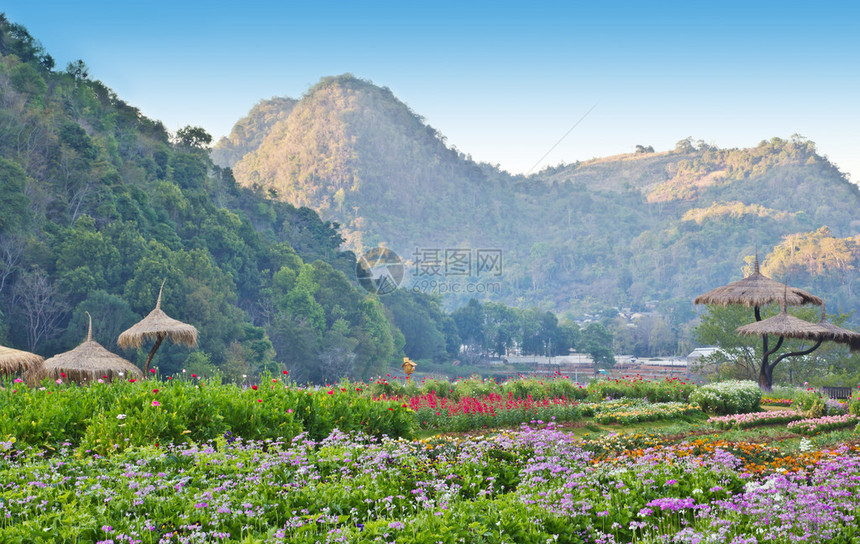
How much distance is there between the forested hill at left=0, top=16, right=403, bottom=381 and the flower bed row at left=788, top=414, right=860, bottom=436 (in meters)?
28.5

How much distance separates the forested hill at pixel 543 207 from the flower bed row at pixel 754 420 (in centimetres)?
13349

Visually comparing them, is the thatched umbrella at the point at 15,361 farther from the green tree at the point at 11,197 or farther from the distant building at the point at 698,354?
the distant building at the point at 698,354

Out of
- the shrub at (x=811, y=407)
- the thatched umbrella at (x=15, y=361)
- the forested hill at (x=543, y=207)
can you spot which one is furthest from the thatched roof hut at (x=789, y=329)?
the forested hill at (x=543, y=207)

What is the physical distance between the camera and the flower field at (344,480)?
452 cm

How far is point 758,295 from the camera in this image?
17.8 metres

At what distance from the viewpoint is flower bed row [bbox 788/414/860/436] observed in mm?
10508

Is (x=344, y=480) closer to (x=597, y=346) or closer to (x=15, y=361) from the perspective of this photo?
(x=15, y=361)

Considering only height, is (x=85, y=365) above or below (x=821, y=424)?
above

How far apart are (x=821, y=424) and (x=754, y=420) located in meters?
0.97

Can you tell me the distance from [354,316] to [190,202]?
51.0 ft

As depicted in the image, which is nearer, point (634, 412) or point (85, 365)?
point (634, 412)

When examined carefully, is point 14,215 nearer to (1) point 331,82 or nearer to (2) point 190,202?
(2) point 190,202

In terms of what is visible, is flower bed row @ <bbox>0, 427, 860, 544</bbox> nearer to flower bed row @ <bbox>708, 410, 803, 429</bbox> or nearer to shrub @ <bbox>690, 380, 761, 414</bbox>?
flower bed row @ <bbox>708, 410, 803, 429</bbox>

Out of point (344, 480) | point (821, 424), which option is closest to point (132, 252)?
point (821, 424)
